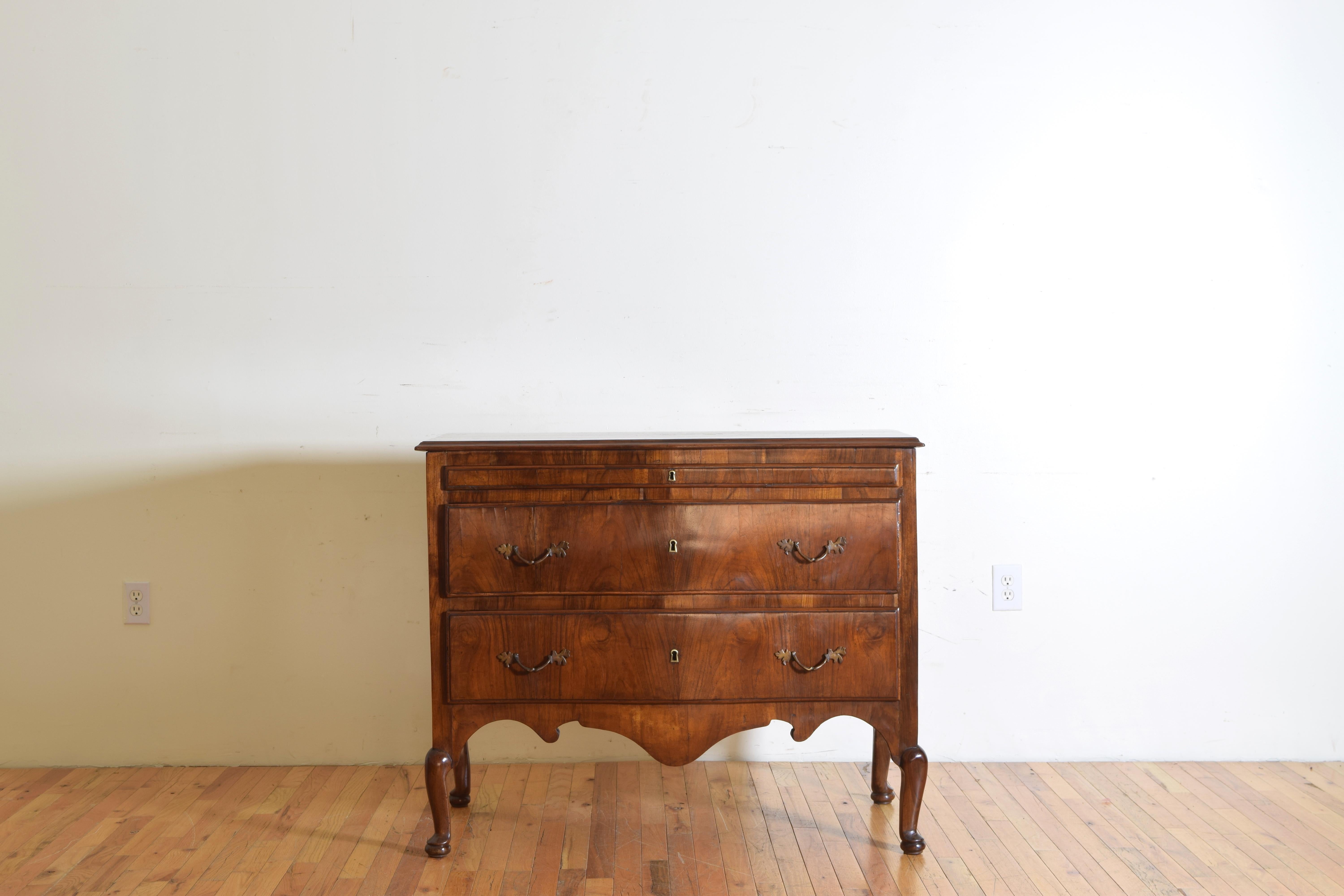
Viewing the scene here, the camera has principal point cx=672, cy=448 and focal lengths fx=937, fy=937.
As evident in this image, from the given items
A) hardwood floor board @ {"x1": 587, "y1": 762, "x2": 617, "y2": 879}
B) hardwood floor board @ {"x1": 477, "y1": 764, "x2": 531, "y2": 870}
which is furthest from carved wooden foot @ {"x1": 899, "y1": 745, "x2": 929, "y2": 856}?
hardwood floor board @ {"x1": 477, "y1": 764, "x2": 531, "y2": 870}

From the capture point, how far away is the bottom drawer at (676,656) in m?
1.85

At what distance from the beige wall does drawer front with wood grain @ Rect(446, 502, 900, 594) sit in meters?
0.58

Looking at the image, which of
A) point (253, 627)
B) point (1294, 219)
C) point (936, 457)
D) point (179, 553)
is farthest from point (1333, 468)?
point (179, 553)

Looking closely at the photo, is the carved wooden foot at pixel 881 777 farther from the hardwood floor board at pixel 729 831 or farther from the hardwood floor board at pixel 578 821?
the hardwood floor board at pixel 578 821

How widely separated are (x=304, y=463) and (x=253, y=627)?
44 cm

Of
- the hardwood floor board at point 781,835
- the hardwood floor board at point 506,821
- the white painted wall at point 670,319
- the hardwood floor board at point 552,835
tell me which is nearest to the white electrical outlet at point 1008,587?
the white painted wall at point 670,319

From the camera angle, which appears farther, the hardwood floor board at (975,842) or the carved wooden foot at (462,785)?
the carved wooden foot at (462,785)

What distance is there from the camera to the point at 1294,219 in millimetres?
2352

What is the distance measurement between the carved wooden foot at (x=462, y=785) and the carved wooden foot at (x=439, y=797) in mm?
202

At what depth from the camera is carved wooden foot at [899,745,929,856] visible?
1871 millimetres

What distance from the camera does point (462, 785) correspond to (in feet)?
7.01

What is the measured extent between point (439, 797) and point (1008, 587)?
1.46 meters

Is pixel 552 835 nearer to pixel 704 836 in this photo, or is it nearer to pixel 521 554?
pixel 704 836

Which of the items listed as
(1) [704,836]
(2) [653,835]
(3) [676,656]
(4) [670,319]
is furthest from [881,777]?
(4) [670,319]
